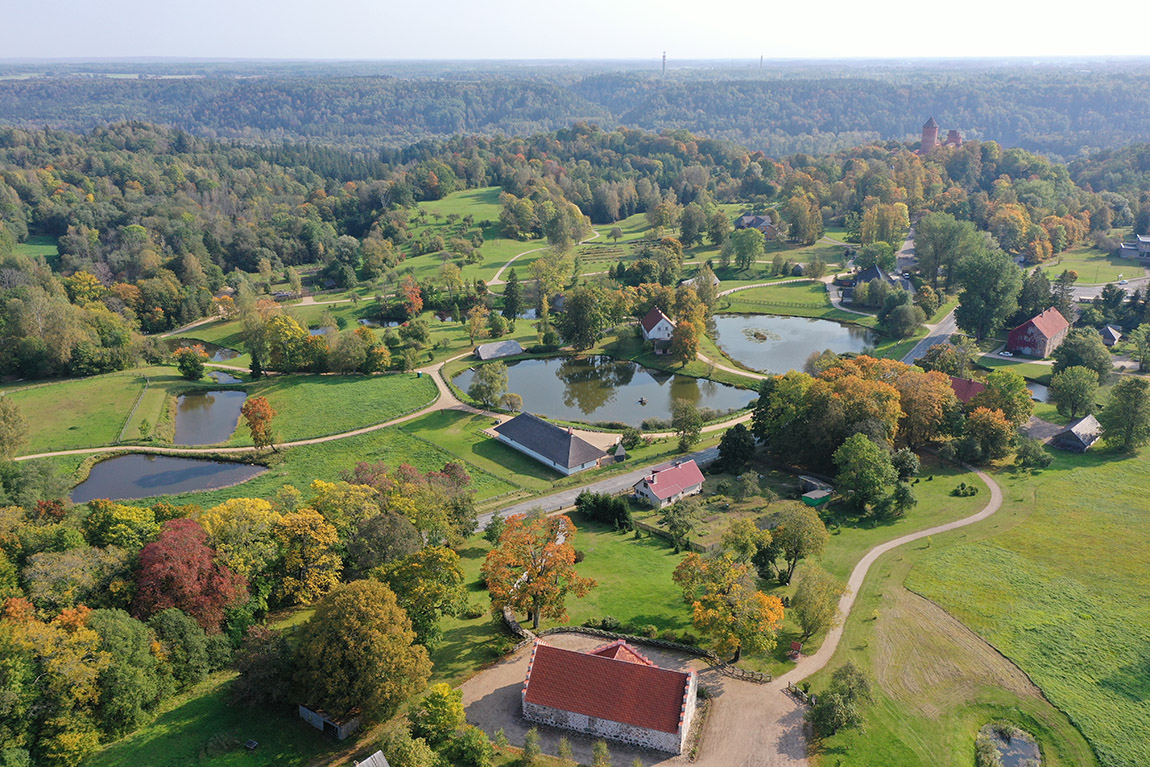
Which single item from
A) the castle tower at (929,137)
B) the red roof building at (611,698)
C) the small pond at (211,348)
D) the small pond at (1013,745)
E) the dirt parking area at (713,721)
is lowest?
the small pond at (211,348)

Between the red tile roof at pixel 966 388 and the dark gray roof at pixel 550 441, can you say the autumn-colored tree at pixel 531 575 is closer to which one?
the dark gray roof at pixel 550 441

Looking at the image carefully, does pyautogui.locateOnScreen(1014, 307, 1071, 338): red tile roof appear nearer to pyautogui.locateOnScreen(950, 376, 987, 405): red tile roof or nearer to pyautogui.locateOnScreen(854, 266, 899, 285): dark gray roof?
pyautogui.locateOnScreen(854, 266, 899, 285): dark gray roof

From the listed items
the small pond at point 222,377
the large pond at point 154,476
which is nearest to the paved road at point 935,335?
the large pond at point 154,476

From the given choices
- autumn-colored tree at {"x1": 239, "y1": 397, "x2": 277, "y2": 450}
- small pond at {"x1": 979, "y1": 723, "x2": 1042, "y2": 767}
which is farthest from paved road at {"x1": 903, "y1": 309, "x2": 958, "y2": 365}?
autumn-colored tree at {"x1": 239, "y1": 397, "x2": 277, "y2": 450}

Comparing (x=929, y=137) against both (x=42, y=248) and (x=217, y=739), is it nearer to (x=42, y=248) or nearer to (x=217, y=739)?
(x=217, y=739)

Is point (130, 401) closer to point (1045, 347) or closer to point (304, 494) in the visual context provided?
point (304, 494)

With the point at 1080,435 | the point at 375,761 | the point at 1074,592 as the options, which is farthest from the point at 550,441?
the point at 1080,435
